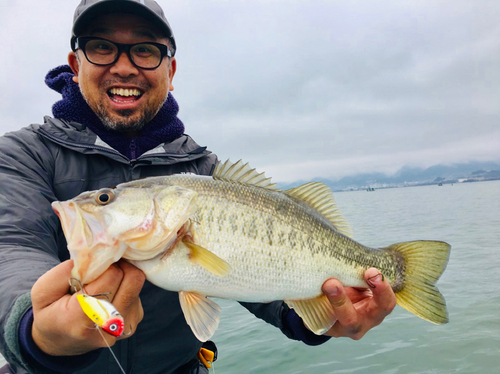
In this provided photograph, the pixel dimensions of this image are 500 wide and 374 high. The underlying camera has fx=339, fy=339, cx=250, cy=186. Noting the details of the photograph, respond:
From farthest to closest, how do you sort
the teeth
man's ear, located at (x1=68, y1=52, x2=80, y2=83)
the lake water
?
the lake water
man's ear, located at (x1=68, y1=52, x2=80, y2=83)
the teeth

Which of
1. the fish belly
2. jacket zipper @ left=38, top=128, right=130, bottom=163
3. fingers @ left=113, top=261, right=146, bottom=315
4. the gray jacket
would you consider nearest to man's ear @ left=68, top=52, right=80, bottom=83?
the gray jacket

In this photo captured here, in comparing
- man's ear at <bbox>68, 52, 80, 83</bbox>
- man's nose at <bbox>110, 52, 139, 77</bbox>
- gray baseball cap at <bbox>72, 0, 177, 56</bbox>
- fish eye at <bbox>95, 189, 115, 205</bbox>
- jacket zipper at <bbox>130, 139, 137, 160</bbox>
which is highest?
gray baseball cap at <bbox>72, 0, 177, 56</bbox>

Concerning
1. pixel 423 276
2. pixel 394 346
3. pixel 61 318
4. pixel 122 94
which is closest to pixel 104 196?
pixel 61 318

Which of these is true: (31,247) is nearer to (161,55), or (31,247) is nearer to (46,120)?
(46,120)

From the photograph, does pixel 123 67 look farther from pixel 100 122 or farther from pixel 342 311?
pixel 342 311

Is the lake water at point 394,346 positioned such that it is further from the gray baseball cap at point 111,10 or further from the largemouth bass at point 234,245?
the gray baseball cap at point 111,10

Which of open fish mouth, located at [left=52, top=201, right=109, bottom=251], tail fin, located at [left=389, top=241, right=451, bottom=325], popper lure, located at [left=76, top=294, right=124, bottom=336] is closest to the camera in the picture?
popper lure, located at [left=76, top=294, right=124, bottom=336]

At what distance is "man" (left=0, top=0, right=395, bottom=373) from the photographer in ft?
5.03

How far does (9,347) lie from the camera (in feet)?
4.69

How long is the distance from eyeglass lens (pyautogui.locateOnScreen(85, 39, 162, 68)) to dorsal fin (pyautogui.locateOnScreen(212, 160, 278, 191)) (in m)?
1.13

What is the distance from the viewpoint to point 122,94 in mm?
2857

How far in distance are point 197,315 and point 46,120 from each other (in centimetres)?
202

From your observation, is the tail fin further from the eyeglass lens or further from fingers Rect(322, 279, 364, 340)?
the eyeglass lens

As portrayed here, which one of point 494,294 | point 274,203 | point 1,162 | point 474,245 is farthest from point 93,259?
point 474,245
